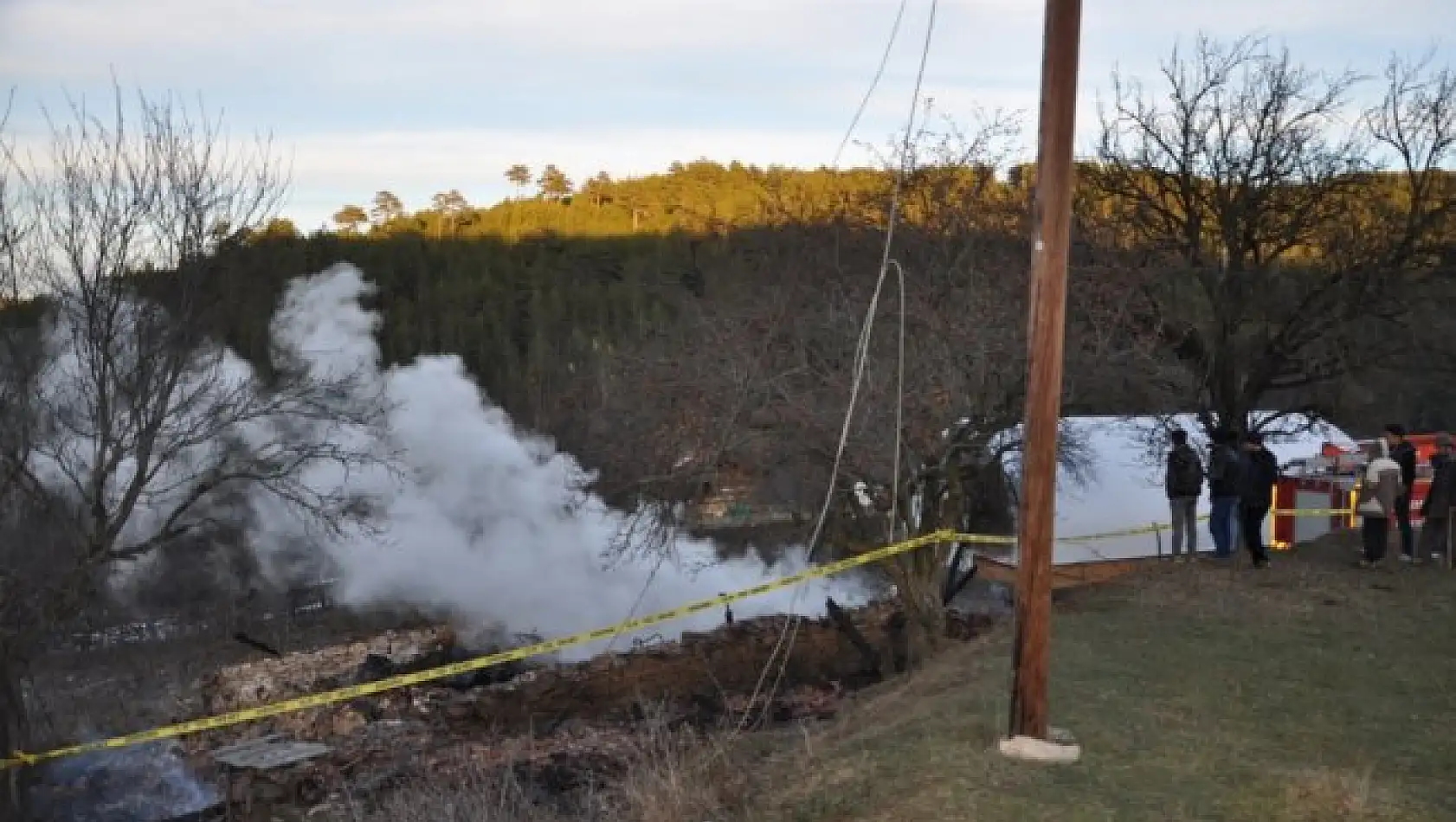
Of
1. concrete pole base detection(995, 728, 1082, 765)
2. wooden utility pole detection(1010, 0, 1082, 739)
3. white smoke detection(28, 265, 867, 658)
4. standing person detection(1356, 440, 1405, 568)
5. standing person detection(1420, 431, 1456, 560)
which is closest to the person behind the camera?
wooden utility pole detection(1010, 0, 1082, 739)

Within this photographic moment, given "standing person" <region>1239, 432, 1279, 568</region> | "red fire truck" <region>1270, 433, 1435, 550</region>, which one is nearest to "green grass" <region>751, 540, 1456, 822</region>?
"standing person" <region>1239, 432, 1279, 568</region>

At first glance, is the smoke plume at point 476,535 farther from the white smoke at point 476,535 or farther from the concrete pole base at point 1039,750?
the concrete pole base at point 1039,750

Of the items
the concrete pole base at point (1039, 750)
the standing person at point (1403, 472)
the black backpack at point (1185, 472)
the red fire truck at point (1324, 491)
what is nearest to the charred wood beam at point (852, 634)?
the black backpack at point (1185, 472)

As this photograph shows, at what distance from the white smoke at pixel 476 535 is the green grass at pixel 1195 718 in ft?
35.9

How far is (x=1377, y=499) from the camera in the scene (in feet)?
43.0

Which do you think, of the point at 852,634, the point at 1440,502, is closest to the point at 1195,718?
the point at 1440,502

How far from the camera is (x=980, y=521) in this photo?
16.9 metres

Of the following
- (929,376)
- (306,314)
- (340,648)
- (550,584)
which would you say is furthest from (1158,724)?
(306,314)

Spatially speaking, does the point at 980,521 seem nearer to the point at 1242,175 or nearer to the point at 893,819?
the point at 1242,175

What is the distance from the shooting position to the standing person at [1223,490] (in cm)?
1353

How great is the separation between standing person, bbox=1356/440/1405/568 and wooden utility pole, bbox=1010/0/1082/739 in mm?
7837

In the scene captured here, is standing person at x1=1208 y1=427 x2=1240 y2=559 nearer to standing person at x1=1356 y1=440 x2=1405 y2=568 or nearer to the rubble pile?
standing person at x1=1356 y1=440 x2=1405 y2=568

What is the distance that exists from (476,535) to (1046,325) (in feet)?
80.0

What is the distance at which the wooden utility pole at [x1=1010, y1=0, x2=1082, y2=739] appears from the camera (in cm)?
671
